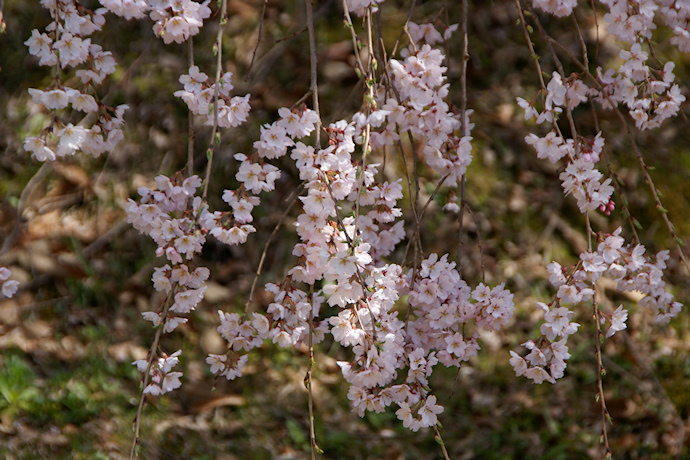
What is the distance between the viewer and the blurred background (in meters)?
2.06

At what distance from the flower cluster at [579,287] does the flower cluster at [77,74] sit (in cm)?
100

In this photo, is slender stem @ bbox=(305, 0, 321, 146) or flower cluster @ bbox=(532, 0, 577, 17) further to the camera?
flower cluster @ bbox=(532, 0, 577, 17)

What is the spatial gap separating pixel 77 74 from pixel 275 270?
135 cm

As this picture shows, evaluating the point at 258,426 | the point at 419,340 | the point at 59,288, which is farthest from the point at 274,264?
the point at 419,340

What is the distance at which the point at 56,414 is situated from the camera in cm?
198

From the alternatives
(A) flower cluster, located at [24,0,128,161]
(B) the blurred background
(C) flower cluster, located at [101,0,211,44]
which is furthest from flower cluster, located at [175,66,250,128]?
(B) the blurred background

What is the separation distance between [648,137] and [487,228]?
908 millimetres

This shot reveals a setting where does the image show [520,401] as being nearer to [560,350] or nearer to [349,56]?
[560,350]

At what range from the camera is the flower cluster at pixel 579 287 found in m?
1.20

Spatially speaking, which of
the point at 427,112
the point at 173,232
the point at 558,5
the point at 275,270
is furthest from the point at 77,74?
the point at 275,270

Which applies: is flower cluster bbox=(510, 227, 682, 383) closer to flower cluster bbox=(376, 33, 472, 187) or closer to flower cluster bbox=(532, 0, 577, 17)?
flower cluster bbox=(376, 33, 472, 187)

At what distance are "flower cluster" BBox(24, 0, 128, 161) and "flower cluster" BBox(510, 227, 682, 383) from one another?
998 mm

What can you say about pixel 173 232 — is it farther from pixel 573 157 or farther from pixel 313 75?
pixel 573 157

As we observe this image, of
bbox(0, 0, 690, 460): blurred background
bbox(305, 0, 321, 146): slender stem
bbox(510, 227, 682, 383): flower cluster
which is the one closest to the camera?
bbox(305, 0, 321, 146): slender stem
